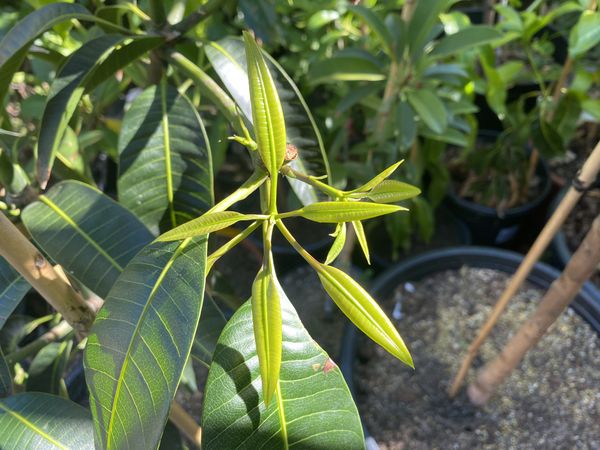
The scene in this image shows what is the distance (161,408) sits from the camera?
464 mm

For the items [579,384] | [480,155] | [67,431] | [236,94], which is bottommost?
[579,384]

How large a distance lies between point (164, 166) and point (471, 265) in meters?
1.04

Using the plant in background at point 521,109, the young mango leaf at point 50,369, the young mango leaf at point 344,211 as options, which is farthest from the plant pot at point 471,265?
the young mango leaf at point 344,211

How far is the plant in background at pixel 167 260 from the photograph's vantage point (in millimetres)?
473

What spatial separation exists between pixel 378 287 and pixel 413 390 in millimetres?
Result: 270

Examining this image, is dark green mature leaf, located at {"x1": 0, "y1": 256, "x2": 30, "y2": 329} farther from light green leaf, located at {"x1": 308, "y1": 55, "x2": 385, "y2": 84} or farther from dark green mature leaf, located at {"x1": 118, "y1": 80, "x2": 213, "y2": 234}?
light green leaf, located at {"x1": 308, "y1": 55, "x2": 385, "y2": 84}

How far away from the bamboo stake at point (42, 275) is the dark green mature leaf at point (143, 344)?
3.9 inches

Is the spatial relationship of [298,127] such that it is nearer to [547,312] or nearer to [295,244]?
[295,244]

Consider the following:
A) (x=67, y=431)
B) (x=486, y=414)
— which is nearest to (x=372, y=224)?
(x=486, y=414)

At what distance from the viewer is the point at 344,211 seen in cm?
47

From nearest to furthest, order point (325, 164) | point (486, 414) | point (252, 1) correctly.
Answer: point (325, 164) < point (252, 1) < point (486, 414)

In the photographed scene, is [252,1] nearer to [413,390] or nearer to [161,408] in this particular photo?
[161,408]

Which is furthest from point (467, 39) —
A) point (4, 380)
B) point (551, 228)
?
point (4, 380)

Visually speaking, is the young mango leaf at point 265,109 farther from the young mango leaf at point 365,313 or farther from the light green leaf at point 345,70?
the light green leaf at point 345,70
